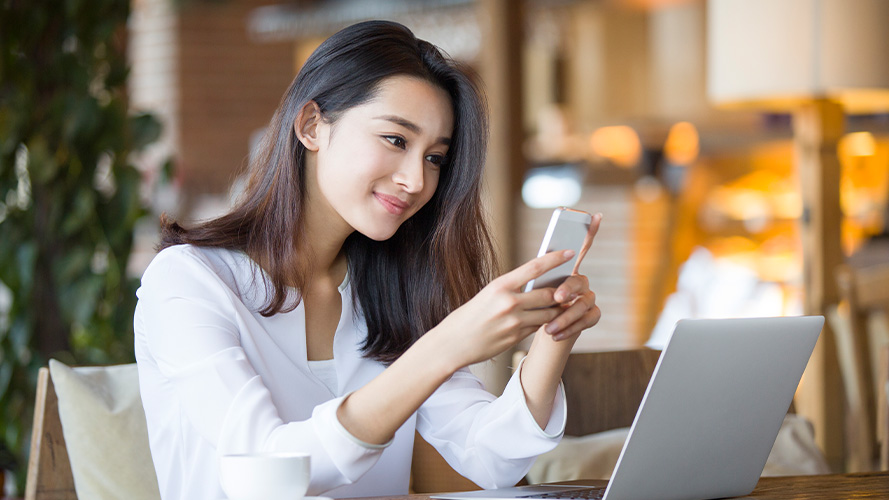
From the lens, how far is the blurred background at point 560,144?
243 centimetres

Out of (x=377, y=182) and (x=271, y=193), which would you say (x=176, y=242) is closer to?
(x=271, y=193)

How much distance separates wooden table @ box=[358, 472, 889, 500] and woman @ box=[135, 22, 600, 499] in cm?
15

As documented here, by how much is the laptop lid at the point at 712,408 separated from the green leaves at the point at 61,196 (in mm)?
1678

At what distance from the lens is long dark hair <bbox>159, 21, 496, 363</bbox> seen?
1.42m

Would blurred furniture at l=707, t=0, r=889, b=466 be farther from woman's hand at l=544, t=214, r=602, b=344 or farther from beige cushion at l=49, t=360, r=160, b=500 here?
beige cushion at l=49, t=360, r=160, b=500

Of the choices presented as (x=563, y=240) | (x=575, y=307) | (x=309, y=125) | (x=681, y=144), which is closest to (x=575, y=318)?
(x=575, y=307)

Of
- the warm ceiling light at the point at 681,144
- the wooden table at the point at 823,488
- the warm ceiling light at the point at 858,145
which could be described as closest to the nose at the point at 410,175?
the wooden table at the point at 823,488

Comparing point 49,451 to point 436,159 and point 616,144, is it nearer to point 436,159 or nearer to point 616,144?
point 436,159

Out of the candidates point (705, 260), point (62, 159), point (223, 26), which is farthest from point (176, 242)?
point (223, 26)

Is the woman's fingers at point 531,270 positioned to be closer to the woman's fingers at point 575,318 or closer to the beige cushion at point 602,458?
the woman's fingers at point 575,318

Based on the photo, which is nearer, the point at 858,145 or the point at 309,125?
the point at 309,125

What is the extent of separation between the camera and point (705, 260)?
5.89 meters

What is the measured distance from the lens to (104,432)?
1.51 metres

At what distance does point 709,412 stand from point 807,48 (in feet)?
5.98
